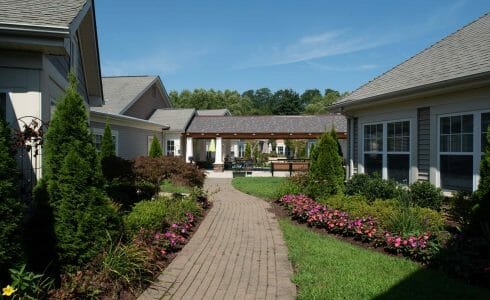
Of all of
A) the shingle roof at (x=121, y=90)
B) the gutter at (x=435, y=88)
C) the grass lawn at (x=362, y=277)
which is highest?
the shingle roof at (x=121, y=90)

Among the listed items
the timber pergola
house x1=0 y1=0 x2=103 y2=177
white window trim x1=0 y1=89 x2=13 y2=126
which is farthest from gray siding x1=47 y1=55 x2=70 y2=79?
the timber pergola

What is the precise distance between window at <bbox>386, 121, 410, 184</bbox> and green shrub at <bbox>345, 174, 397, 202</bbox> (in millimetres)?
528

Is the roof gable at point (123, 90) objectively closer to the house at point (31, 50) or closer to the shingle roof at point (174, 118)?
the shingle roof at point (174, 118)

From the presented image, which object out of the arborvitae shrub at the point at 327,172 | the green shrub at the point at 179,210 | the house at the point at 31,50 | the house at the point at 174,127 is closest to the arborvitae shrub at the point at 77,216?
the house at the point at 31,50

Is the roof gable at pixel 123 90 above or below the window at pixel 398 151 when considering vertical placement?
above

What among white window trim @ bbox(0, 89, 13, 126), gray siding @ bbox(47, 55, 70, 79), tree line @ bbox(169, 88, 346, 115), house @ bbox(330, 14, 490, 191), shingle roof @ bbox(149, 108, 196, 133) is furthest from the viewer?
tree line @ bbox(169, 88, 346, 115)

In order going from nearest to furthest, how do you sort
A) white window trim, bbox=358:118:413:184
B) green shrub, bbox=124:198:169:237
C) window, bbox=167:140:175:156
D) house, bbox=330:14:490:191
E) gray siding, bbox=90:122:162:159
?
green shrub, bbox=124:198:169:237 → house, bbox=330:14:490:191 → white window trim, bbox=358:118:413:184 → gray siding, bbox=90:122:162:159 → window, bbox=167:140:175:156

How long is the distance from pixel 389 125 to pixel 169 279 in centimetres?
904

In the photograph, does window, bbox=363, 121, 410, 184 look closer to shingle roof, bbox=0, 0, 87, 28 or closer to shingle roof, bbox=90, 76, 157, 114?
shingle roof, bbox=0, 0, 87, 28

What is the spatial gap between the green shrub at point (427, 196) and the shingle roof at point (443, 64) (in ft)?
8.36

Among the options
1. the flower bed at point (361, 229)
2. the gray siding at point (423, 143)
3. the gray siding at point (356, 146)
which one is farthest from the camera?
the gray siding at point (356, 146)

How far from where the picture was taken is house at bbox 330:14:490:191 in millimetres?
9336

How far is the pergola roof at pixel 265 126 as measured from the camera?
95.9 feet

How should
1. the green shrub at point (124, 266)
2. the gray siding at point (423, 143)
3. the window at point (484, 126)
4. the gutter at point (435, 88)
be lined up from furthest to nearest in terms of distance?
the gray siding at point (423, 143) < the window at point (484, 126) < the gutter at point (435, 88) < the green shrub at point (124, 266)
